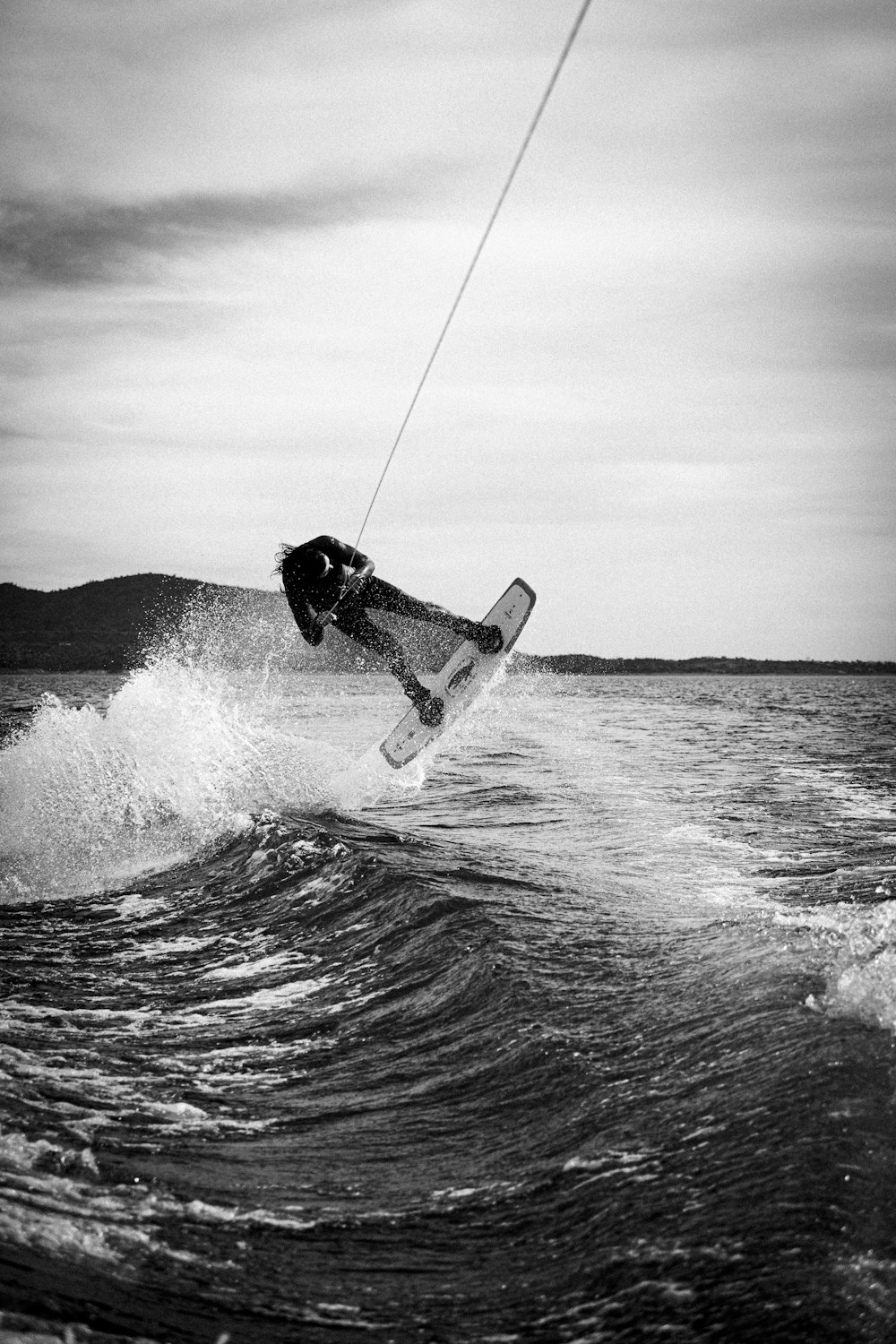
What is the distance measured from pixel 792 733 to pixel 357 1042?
85.5ft

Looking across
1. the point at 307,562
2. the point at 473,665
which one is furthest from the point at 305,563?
the point at 473,665

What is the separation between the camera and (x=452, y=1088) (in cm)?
424

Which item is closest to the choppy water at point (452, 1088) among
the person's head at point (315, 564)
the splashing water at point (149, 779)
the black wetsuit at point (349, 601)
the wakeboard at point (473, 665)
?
the splashing water at point (149, 779)

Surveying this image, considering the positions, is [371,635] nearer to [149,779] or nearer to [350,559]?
[350,559]

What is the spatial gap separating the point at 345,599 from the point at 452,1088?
668 centimetres

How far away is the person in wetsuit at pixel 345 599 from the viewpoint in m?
9.95

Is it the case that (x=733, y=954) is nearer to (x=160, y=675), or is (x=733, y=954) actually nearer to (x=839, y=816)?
(x=839, y=816)

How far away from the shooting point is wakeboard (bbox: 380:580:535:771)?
1159cm

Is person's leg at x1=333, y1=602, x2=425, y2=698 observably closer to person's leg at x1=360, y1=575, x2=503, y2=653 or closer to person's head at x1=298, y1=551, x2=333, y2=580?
person's leg at x1=360, y1=575, x2=503, y2=653

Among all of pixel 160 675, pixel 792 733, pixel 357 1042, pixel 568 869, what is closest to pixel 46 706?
pixel 160 675

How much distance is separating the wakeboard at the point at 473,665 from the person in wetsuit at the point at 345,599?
0.90 meters

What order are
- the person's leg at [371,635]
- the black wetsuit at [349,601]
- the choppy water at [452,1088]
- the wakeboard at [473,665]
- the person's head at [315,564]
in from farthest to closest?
the wakeboard at [473,665], the person's leg at [371,635], the black wetsuit at [349,601], the person's head at [315,564], the choppy water at [452,1088]

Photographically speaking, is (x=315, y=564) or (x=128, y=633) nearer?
(x=315, y=564)

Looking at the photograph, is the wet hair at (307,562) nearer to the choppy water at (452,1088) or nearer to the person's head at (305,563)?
the person's head at (305,563)
